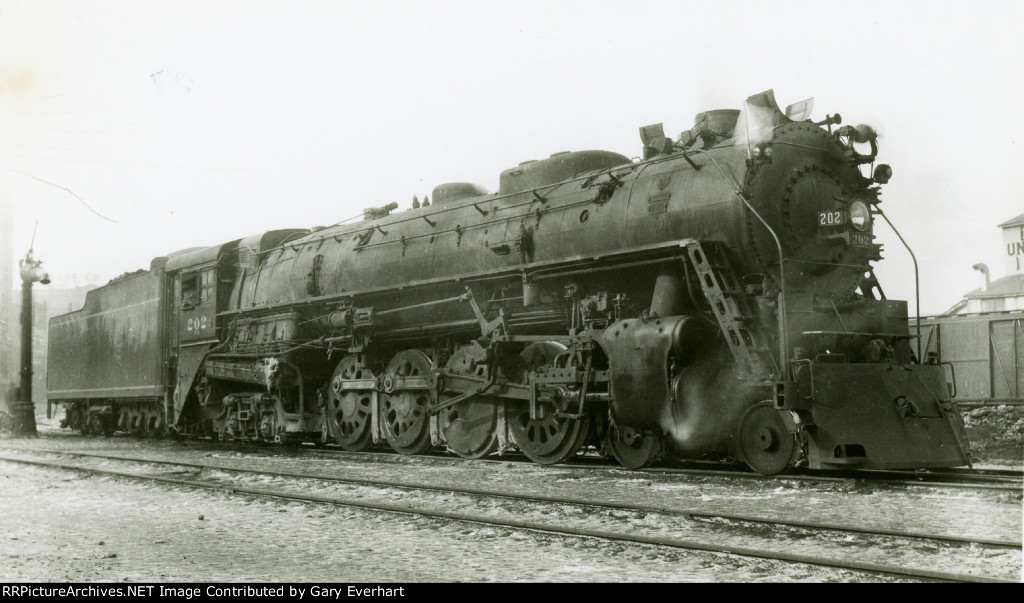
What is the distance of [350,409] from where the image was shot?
547 inches

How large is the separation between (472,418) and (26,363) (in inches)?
575

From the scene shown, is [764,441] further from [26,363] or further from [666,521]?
[26,363]

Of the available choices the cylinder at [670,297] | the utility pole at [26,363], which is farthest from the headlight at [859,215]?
the utility pole at [26,363]

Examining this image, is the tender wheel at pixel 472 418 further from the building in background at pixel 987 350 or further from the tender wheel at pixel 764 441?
the building in background at pixel 987 350

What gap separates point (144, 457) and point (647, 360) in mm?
8517

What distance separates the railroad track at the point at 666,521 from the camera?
492 cm

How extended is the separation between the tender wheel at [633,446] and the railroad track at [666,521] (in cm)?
239

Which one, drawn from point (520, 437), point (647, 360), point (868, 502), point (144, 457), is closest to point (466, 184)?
point (520, 437)

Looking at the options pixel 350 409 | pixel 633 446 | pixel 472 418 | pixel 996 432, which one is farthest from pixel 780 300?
pixel 996 432

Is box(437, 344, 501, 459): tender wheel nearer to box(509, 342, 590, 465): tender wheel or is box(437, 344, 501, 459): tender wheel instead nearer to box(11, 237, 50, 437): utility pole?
box(509, 342, 590, 465): tender wheel

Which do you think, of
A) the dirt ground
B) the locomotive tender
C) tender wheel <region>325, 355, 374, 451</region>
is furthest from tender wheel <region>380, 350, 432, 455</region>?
the dirt ground

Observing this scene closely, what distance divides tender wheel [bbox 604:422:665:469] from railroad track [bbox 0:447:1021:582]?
7.84 ft

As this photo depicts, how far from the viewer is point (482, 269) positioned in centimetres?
1156
